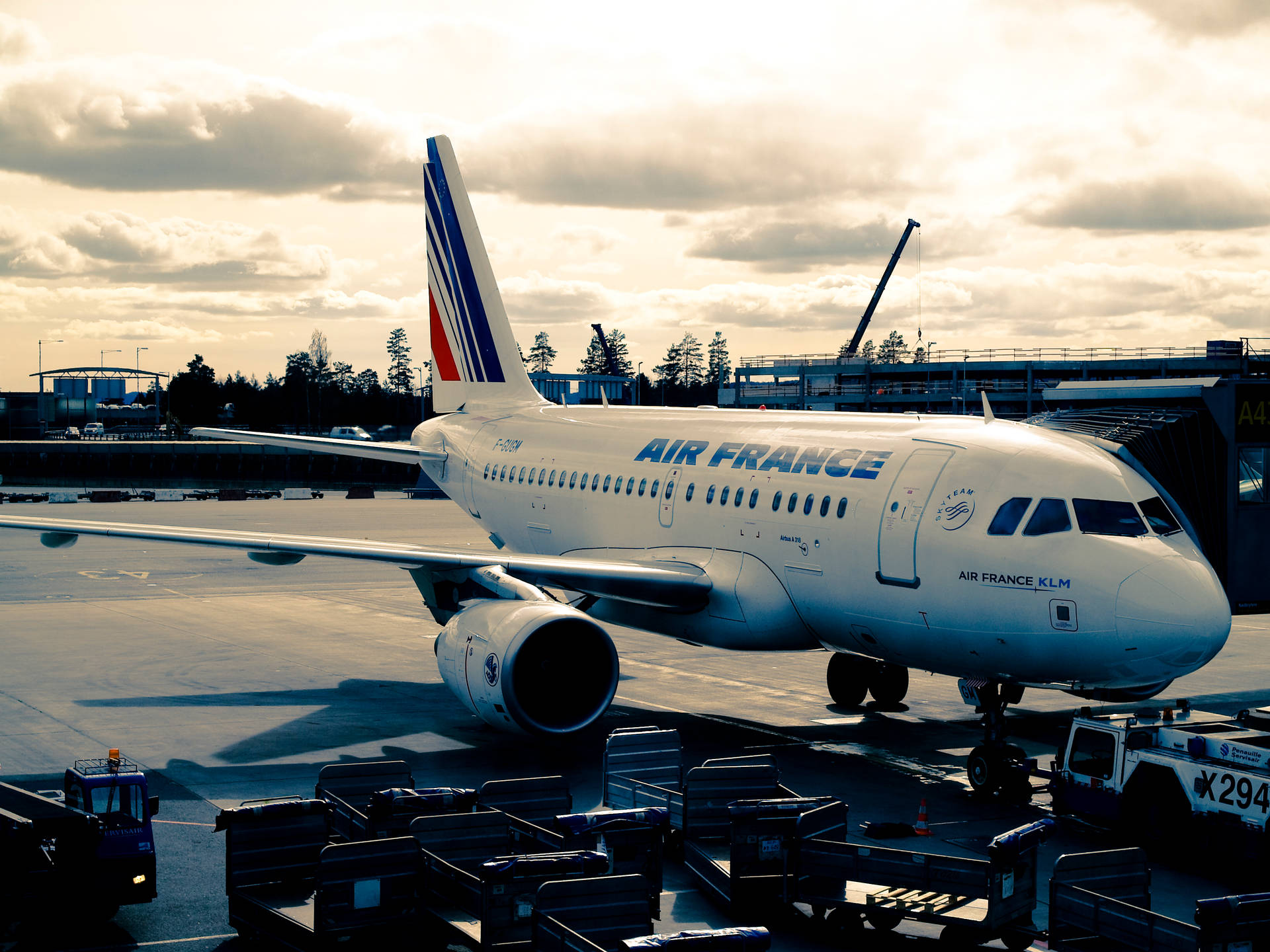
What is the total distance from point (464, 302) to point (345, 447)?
15.5 ft

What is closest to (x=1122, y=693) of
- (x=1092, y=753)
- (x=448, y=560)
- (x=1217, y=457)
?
(x=1092, y=753)

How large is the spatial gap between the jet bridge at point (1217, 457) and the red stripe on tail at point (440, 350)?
15.4 metres

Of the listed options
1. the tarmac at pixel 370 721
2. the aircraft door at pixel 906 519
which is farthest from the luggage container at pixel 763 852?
the aircraft door at pixel 906 519

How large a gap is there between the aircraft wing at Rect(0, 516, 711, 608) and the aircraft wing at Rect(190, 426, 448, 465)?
6805 millimetres

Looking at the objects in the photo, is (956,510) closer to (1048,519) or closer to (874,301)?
(1048,519)

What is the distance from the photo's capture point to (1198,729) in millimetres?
15516

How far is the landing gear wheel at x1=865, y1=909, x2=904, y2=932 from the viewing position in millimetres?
11742

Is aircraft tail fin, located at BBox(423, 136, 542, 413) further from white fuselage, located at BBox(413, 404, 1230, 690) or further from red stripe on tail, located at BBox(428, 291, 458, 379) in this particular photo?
white fuselage, located at BBox(413, 404, 1230, 690)

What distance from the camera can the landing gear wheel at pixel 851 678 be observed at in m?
22.4

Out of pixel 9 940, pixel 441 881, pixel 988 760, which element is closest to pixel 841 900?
pixel 441 881

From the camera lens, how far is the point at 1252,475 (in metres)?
21.3

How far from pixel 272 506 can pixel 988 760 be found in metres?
54.5

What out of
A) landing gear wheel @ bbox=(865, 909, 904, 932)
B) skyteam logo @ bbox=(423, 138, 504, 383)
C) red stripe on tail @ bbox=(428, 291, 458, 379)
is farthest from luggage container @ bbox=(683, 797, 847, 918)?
red stripe on tail @ bbox=(428, 291, 458, 379)

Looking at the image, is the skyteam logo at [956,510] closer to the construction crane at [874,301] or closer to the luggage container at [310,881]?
the luggage container at [310,881]
